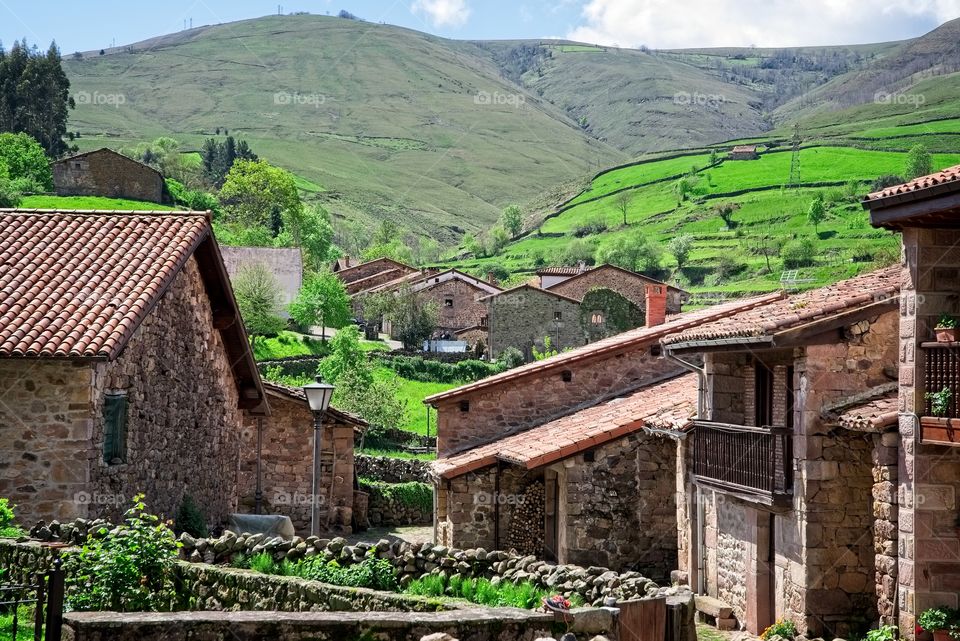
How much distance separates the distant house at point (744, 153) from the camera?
15546cm

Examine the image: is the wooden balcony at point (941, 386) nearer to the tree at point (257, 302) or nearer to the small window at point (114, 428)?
the small window at point (114, 428)

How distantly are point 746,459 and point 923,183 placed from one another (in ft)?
18.8

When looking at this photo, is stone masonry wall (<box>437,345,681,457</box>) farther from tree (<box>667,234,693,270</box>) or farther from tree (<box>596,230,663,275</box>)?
tree (<box>596,230,663,275</box>)

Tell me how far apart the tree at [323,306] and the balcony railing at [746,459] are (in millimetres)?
55921

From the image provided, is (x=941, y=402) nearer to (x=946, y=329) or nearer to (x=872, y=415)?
(x=946, y=329)

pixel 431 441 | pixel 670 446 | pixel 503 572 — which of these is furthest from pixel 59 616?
pixel 431 441

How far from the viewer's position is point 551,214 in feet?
527

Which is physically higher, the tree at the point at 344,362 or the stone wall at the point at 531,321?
the stone wall at the point at 531,321

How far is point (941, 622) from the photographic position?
13.8 m

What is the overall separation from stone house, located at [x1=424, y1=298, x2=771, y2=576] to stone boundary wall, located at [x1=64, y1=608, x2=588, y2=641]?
37.0 feet

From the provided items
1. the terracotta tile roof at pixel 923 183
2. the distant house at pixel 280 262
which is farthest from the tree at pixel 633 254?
the terracotta tile roof at pixel 923 183

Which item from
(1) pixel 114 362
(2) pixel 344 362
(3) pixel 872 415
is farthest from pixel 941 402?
(2) pixel 344 362

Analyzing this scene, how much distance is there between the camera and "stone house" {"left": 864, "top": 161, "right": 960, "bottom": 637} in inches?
548

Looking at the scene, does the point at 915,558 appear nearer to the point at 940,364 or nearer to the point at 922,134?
the point at 940,364
